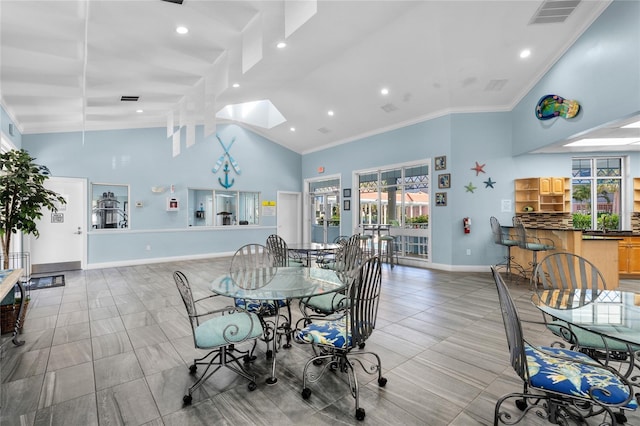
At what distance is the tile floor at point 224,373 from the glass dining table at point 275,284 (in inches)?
16.7

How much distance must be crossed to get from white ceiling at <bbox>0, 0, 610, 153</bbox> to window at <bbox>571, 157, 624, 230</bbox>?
2.41m

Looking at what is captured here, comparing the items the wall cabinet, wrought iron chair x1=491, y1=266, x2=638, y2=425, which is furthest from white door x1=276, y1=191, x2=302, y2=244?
wrought iron chair x1=491, y1=266, x2=638, y2=425

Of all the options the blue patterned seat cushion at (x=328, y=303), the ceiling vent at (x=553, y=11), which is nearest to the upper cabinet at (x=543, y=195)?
the ceiling vent at (x=553, y=11)

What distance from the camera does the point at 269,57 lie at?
466 cm

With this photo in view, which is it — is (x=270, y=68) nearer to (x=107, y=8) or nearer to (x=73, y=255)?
(x=107, y=8)

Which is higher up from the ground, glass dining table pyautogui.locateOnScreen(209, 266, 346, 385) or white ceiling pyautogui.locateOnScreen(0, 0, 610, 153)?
white ceiling pyautogui.locateOnScreen(0, 0, 610, 153)

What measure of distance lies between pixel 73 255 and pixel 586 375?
8729mm

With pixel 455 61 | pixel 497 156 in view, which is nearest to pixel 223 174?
pixel 455 61

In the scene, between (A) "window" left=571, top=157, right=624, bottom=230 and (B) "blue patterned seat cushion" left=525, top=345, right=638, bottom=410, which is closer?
(B) "blue patterned seat cushion" left=525, top=345, right=638, bottom=410

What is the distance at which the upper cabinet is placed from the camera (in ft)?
19.9

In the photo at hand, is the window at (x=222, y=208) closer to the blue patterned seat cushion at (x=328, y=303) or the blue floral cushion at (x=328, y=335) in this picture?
the blue patterned seat cushion at (x=328, y=303)

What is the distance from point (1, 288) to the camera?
228 centimetres

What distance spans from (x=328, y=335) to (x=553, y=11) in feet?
17.0

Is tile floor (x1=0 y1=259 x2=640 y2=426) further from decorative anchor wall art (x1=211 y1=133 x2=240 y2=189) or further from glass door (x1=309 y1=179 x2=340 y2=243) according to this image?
glass door (x1=309 y1=179 x2=340 y2=243)
